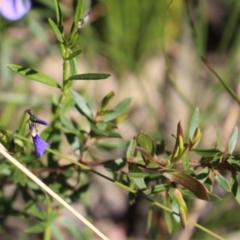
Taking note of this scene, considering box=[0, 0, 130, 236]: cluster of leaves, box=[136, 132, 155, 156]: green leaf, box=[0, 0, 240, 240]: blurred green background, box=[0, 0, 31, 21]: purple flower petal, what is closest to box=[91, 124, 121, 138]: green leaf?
box=[0, 0, 130, 236]: cluster of leaves

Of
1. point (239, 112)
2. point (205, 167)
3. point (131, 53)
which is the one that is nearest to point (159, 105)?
point (131, 53)

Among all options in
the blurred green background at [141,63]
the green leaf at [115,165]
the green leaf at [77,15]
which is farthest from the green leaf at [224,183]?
the blurred green background at [141,63]

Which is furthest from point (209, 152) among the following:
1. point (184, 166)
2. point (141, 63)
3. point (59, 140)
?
point (141, 63)

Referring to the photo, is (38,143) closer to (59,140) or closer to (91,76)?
(91,76)

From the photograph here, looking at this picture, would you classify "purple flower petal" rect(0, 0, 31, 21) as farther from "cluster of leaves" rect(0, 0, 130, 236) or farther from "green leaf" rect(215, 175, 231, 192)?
"green leaf" rect(215, 175, 231, 192)

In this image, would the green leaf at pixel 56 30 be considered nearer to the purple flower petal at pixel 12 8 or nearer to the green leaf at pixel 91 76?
the green leaf at pixel 91 76

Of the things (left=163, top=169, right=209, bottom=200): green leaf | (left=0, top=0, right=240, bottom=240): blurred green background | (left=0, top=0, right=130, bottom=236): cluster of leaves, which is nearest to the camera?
(left=163, top=169, right=209, bottom=200): green leaf

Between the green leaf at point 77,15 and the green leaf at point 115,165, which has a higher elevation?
the green leaf at point 77,15

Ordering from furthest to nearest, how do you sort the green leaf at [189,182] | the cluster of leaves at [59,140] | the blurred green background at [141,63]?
the blurred green background at [141,63] < the cluster of leaves at [59,140] < the green leaf at [189,182]

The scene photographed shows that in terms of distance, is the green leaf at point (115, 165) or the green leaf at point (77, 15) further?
the green leaf at point (115, 165)

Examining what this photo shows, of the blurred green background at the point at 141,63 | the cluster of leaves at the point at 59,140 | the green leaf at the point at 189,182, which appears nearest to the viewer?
the green leaf at the point at 189,182
